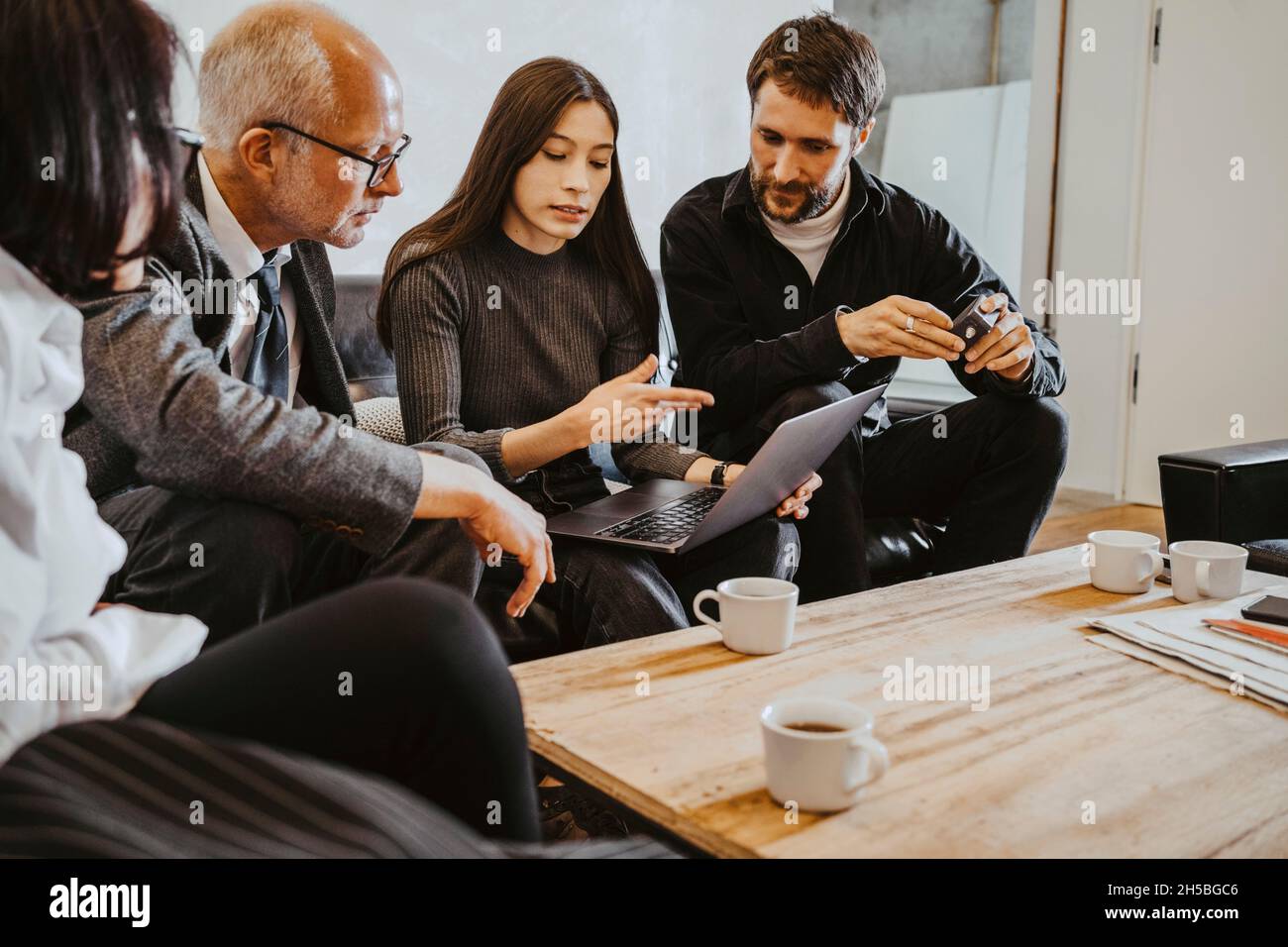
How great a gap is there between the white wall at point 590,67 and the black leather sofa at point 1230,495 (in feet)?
5.20

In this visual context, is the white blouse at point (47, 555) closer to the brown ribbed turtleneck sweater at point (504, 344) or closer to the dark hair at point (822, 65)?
the brown ribbed turtleneck sweater at point (504, 344)

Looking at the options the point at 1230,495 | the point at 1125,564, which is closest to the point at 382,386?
the point at 1125,564

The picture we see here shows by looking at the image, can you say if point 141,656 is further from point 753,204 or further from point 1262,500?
point 1262,500

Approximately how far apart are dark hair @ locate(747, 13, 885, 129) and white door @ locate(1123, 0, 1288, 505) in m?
2.16

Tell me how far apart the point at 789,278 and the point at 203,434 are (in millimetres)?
1367

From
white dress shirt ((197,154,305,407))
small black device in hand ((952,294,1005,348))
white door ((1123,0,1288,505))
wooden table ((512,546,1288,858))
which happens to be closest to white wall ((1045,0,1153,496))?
white door ((1123,0,1288,505))

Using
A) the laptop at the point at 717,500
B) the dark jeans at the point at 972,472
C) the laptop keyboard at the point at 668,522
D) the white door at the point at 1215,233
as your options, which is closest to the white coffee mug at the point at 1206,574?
the laptop at the point at 717,500

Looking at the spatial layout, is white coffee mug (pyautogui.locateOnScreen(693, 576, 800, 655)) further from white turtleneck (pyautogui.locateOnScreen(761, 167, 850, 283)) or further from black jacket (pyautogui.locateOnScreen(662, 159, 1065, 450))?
white turtleneck (pyautogui.locateOnScreen(761, 167, 850, 283))

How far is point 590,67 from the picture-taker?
2.90m

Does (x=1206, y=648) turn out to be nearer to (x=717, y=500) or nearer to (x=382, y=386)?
(x=717, y=500)

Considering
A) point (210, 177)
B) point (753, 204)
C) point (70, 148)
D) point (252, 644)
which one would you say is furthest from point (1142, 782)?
point (753, 204)
